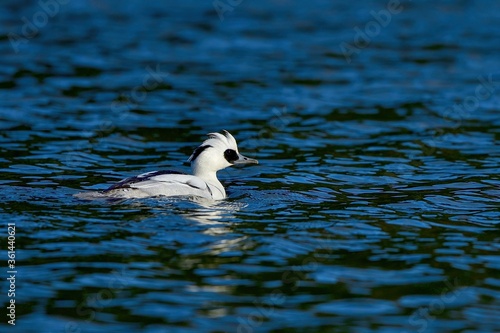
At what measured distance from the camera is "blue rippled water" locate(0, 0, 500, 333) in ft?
31.1

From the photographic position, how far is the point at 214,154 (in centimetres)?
1366

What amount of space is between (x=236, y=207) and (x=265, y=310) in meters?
3.82

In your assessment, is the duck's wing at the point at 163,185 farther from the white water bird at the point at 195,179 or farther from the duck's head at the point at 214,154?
the duck's head at the point at 214,154

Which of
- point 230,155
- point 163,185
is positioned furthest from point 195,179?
point 230,155

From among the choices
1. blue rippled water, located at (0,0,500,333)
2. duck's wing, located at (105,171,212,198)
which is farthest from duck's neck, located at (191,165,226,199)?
duck's wing, located at (105,171,212,198)

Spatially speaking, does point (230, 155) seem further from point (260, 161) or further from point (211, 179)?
point (260, 161)

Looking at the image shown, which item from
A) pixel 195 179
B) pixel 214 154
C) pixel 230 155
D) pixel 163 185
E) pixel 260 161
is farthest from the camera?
pixel 260 161

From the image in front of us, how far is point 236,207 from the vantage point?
510 inches

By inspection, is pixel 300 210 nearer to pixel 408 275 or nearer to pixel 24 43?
pixel 408 275

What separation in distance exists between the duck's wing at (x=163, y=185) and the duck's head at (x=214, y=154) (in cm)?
58

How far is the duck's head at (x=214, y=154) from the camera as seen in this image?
13.7 m

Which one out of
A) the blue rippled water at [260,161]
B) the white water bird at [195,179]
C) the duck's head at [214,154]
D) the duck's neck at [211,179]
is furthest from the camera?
the duck's head at [214,154]

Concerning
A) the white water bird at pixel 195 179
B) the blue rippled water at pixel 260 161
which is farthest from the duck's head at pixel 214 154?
the blue rippled water at pixel 260 161

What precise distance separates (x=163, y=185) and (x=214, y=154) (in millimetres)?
1221
